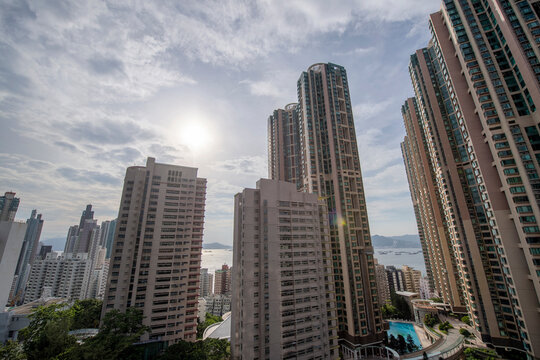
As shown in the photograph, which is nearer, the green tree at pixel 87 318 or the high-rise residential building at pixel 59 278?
the green tree at pixel 87 318

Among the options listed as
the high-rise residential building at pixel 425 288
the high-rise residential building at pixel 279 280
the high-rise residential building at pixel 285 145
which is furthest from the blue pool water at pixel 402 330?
the high-rise residential building at pixel 285 145

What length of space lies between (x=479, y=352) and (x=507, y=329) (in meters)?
9.00

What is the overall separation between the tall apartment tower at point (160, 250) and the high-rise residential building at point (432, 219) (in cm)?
8791

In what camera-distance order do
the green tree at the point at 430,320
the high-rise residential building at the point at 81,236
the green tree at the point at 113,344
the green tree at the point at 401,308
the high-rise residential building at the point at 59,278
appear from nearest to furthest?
the green tree at the point at 113,344, the green tree at the point at 430,320, the green tree at the point at 401,308, the high-rise residential building at the point at 59,278, the high-rise residential building at the point at 81,236

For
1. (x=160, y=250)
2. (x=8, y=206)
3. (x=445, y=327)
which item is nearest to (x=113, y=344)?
(x=160, y=250)

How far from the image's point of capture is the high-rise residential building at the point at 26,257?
117762mm

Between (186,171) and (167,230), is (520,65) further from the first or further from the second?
(167,230)

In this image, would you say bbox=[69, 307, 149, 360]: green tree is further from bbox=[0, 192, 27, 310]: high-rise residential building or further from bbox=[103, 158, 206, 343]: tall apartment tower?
bbox=[0, 192, 27, 310]: high-rise residential building

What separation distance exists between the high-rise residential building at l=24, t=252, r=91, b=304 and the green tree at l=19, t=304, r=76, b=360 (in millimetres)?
93534

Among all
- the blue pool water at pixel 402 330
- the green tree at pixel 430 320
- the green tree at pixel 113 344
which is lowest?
the blue pool water at pixel 402 330

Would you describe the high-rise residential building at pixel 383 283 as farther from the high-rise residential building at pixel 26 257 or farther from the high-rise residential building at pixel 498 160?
the high-rise residential building at pixel 26 257

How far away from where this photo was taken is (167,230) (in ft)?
190

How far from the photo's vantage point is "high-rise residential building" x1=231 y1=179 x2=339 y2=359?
40438 millimetres

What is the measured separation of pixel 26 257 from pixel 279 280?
661 feet
